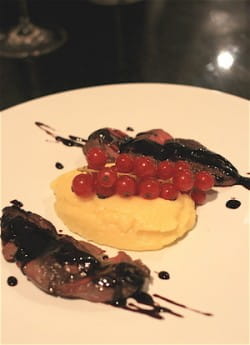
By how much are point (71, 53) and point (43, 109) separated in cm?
81

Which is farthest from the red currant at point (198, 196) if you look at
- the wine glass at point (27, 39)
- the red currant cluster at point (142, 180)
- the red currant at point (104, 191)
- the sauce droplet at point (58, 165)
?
the wine glass at point (27, 39)

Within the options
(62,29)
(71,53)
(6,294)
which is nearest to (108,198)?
(6,294)

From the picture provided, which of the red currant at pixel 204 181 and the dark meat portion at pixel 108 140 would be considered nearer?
the red currant at pixel 204 181

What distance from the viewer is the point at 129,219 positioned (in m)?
1.56

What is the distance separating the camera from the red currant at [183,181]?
1.62 meters

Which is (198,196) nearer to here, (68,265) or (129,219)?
(129,219)

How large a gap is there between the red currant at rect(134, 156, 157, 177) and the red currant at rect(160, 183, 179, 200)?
54 mm

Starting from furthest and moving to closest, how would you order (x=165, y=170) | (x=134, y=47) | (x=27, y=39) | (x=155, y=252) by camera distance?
(x=27, y=39) < (x=134, y=47) < (x=165, y=170) < (x=155, y=252)

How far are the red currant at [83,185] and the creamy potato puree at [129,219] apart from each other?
0.08 feet

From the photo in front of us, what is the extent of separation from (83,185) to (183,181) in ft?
0.89

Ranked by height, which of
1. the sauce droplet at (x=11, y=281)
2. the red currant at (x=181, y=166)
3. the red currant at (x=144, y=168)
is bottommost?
the sauce droplet at (x=11, y=281)

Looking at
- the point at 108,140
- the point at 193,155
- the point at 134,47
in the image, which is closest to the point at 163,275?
the point at 193,155

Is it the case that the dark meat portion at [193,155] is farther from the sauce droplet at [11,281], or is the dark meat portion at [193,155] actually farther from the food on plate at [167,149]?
the sauce droplet at [11,281]

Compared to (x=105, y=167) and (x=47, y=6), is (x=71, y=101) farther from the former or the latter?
(x=47, y=6)
